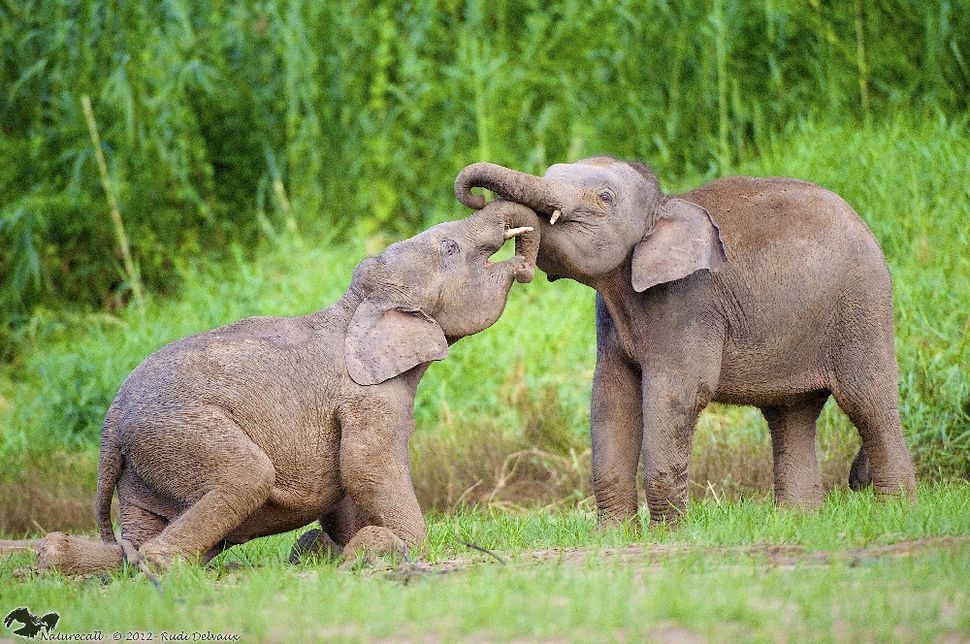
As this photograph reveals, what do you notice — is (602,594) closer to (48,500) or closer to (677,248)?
(677,248)

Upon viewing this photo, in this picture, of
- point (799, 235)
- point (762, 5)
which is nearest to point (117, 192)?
point (762, 5)

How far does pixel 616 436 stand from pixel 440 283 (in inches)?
49.7

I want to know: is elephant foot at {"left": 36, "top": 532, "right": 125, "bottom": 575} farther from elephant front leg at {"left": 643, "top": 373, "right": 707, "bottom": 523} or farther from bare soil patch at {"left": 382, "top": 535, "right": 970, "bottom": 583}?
elephant front leg at {"left": 643, "top": 373, "right": 707, "bottom": 523}

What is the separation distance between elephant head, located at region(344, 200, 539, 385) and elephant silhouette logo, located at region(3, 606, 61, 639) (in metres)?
1.96

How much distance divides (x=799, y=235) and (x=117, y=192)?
7.74 m

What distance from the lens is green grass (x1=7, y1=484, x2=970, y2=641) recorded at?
4.74 meters

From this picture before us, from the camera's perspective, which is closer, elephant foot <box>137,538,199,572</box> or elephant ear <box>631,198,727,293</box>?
elephant foot <box>137,538,199,572</box>

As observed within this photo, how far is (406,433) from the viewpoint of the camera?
6.84 m

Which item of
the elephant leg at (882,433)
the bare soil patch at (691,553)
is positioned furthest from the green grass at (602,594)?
the elephant leg at (882,433)

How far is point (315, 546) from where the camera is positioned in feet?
23.4

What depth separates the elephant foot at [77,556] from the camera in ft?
21.2

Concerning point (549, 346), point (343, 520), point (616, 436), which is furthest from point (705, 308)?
point (549, 346)

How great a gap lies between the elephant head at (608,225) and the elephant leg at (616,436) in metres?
0.54

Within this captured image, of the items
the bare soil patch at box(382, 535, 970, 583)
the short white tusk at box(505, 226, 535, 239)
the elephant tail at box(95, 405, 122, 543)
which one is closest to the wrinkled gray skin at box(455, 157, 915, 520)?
the short white tusk at box(505, 226, 535, 239)
